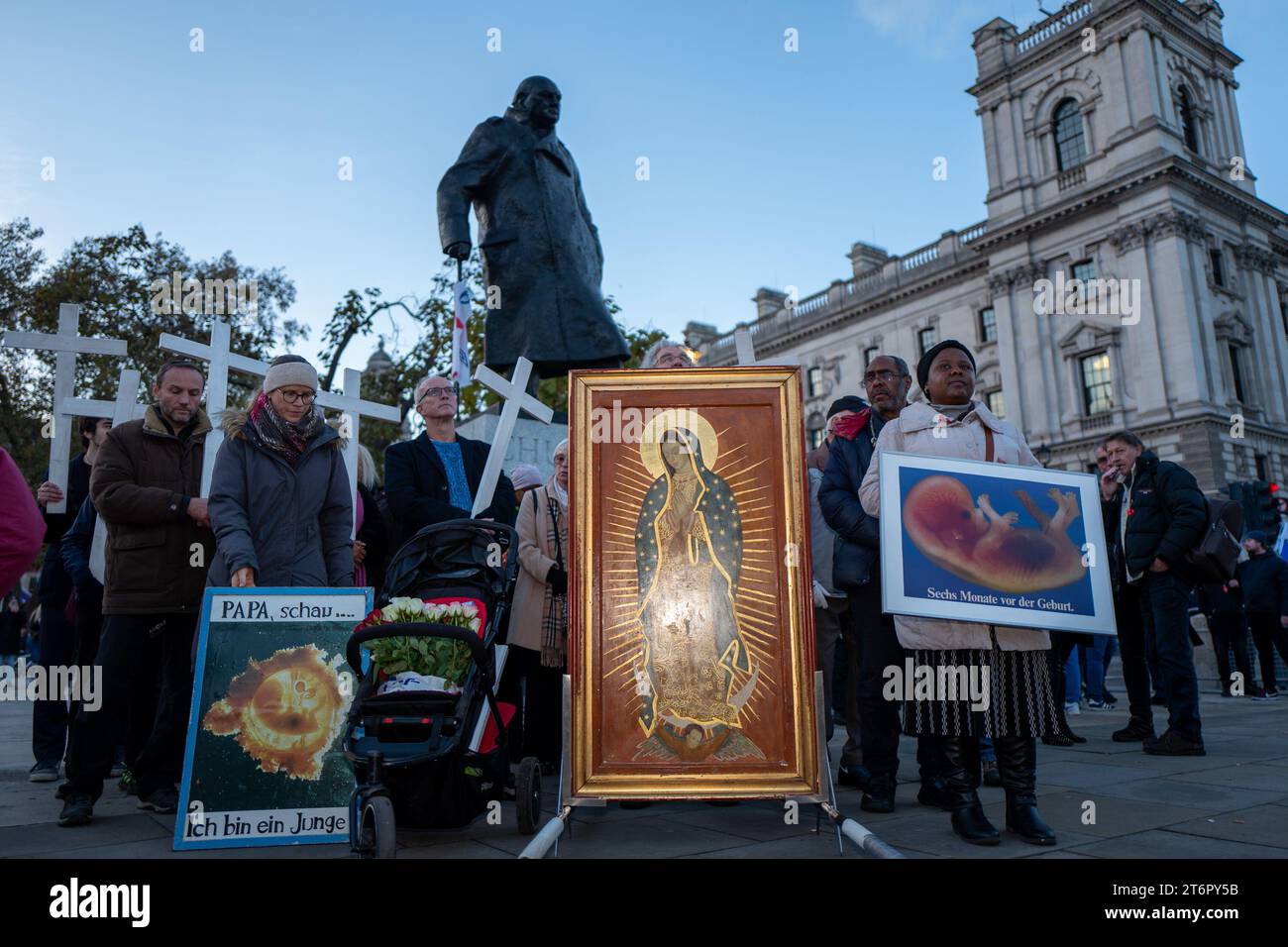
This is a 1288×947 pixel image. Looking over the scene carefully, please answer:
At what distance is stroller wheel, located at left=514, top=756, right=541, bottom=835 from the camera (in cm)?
369

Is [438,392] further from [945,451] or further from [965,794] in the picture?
[965,794]

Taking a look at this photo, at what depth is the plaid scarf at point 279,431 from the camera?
4.11 meters

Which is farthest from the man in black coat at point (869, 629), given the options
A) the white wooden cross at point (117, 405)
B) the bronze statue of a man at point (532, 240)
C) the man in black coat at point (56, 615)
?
the man in black coat at point (56, 615)

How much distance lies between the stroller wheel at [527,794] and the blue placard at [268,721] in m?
0.72

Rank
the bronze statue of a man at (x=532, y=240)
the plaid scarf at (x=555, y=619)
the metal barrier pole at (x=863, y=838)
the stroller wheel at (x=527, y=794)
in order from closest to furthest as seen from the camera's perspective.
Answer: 1. the metal barrier pole at (x=863, y=838)
2. the stroller wheel at (x=527, y=794)
3. the plaid scarf at (x=555, y=619)
4. the bronze statue of a man at (x=532, y=240)

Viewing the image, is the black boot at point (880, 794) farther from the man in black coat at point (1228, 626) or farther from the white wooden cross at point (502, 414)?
the man in black coat at point (1228, 626)

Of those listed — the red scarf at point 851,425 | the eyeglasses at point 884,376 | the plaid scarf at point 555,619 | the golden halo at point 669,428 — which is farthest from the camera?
the plaid scarf at point 555,619

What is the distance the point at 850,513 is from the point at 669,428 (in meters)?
1.00

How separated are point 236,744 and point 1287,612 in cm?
1151

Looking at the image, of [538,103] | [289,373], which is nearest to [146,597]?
[289,373]

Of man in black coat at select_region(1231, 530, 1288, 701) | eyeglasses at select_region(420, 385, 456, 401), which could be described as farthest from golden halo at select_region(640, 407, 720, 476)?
man in black coat at select_region(1231, 530, 1288, 701)

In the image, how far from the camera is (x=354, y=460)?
228 inches
